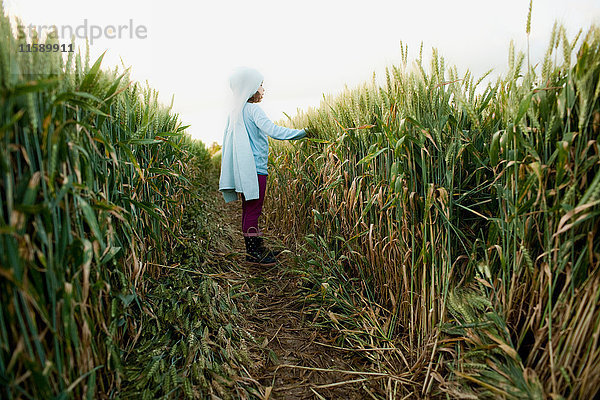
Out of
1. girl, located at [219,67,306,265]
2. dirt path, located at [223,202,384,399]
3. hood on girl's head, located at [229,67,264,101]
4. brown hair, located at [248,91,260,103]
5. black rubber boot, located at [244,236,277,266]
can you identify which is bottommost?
dirt path, located at [223,202,384,399]

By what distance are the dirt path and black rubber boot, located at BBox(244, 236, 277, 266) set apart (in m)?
0.26

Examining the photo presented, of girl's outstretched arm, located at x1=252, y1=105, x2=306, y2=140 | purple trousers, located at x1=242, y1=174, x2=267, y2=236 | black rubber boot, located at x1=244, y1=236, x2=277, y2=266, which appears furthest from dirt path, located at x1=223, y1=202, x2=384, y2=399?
girl's outstretched arm, located at x1=252, y1=105, x2=306, y2=140

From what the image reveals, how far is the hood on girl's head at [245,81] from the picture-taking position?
2410mm

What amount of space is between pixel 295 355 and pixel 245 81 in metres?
1.77

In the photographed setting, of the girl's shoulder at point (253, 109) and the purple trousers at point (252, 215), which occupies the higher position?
the girl's shoulder at point (253, 109)

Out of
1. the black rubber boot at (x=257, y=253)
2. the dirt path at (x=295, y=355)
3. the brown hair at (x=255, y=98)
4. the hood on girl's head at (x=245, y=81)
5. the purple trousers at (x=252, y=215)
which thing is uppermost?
the hood on girl's head at (x=245, y=81)

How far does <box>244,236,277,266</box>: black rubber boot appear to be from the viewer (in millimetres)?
2498

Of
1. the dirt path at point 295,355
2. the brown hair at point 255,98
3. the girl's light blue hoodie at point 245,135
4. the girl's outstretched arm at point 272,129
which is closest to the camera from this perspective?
the dirt path at point 295,355

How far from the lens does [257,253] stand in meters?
2.54

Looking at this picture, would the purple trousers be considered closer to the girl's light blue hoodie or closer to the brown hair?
the girl's light blue hoodie

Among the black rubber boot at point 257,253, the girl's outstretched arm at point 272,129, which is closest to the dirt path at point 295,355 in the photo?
the black rubber boot at point 257,253

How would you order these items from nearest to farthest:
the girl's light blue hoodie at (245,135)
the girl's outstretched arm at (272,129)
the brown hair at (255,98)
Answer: the girl's outstretched arm at (272,129)
the girl's light blue hoodie at (245,135)
the brown hair at (255,98)

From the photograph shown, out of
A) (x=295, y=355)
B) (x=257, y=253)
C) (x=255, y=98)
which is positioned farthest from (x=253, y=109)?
(x=295, y=355)

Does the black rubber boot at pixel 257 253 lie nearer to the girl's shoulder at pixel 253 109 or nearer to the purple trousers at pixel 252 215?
the purple trousers at pixel 252 215
